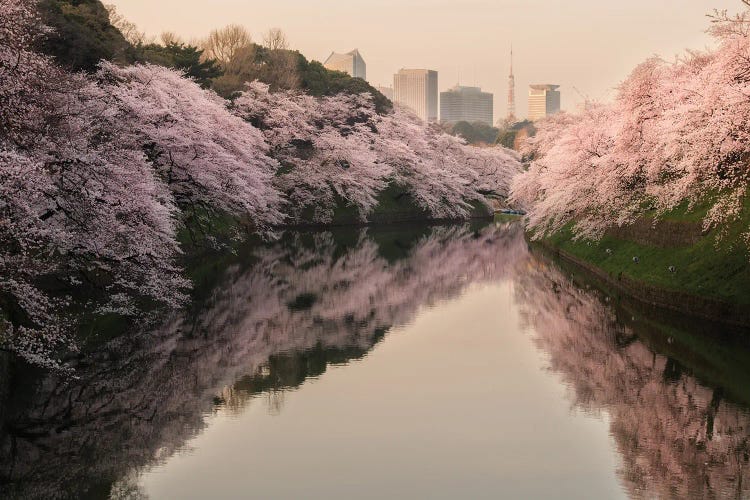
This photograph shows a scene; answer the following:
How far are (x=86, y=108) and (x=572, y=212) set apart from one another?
32.4 meters

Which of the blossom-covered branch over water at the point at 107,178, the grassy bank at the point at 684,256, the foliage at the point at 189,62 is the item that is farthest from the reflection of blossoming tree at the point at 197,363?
the foliage at the point at 189,62

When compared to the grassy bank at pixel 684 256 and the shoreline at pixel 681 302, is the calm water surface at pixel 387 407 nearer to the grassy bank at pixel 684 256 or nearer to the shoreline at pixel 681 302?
the shoreline at pixel 681 302

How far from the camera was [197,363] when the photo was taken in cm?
2380

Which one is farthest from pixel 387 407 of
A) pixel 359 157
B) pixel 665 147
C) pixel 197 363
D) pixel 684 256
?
pixel 359 157

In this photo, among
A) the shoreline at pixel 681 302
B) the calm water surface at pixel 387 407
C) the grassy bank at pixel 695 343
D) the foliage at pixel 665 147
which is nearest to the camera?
the calm water surface at pixel 387 407

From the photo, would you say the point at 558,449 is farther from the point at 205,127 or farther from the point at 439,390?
the point at 205,127

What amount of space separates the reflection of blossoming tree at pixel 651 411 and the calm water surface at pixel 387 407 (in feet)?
0.19

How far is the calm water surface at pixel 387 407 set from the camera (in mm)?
14602

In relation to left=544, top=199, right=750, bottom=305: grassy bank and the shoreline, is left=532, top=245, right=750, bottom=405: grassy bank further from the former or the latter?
left=544, top=199, right=750, bottom=305: grassy bank

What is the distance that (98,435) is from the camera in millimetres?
17109

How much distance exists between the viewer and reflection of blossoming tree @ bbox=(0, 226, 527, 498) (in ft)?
52.0

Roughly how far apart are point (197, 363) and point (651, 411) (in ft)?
37.5

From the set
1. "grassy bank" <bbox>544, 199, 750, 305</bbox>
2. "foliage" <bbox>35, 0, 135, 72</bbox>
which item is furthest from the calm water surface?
"foliage" <bbox>35, 0, 135, 72</bbox>

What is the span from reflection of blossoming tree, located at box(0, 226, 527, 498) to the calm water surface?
7cm
